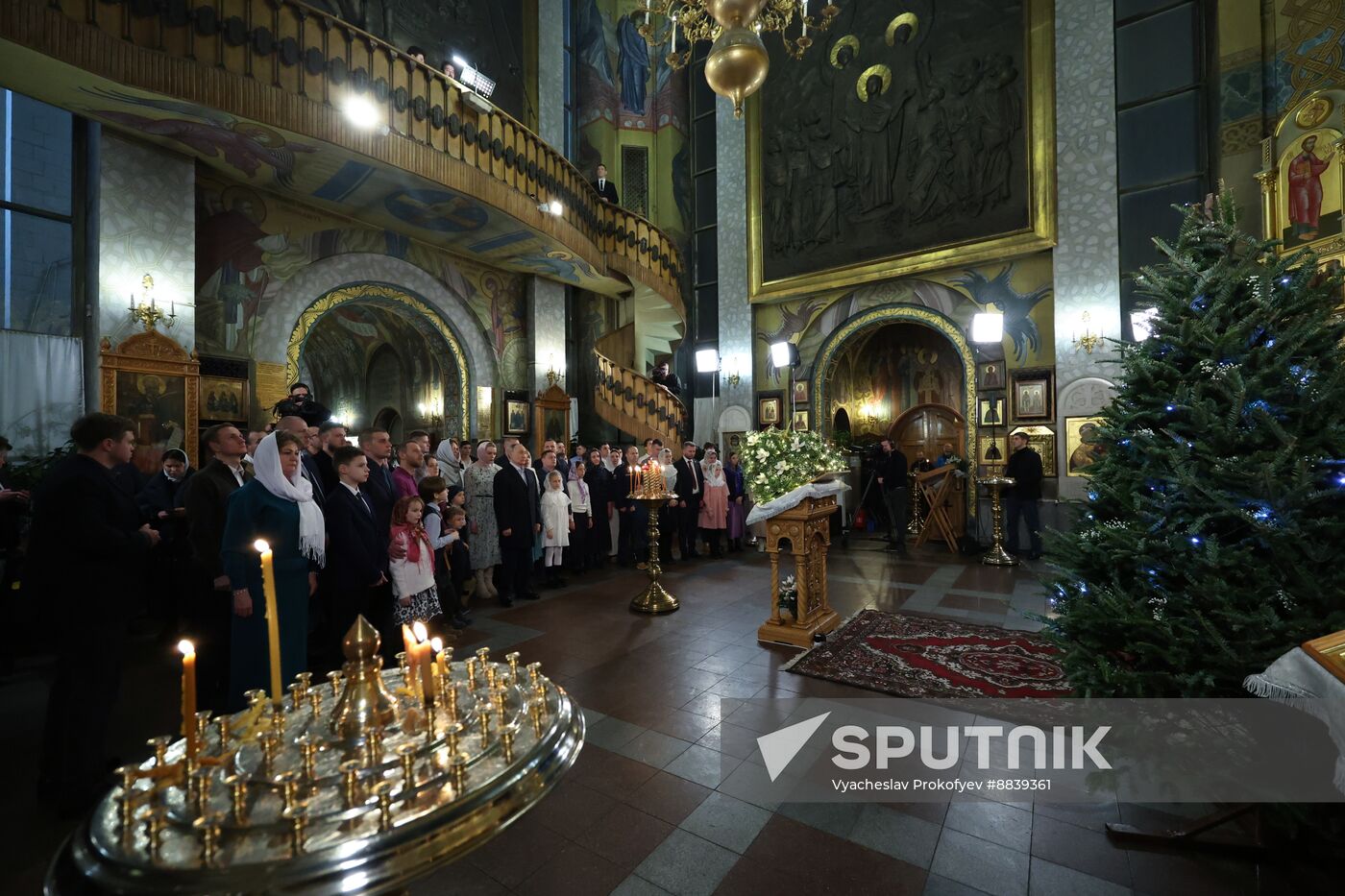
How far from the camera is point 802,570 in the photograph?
5402mm

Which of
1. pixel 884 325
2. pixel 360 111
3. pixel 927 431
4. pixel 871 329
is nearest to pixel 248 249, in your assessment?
pixel 360 111

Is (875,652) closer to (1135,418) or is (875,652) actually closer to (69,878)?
(1135,418)

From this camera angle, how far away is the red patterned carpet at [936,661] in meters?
4.19

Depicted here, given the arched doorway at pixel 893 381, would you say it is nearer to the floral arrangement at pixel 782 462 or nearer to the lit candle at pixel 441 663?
the floral arrangement at pixel 782 462

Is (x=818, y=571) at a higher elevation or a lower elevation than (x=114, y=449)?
lower

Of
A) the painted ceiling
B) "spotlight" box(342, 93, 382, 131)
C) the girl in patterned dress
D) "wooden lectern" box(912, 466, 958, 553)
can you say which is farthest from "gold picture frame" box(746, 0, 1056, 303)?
the girl in patterned dress

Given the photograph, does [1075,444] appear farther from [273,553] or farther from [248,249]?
[248,249]

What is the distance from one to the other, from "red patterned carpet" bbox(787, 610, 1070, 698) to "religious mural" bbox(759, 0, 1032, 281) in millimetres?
8491

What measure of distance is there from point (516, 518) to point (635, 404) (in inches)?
223

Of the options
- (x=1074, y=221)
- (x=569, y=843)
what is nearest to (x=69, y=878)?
(x=569, y=843)

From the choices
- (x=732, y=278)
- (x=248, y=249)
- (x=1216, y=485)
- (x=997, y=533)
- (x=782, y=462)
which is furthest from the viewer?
(x=732, y=278)

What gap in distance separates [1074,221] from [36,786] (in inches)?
528

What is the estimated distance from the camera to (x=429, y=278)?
1068 cm

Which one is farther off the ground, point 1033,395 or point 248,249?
point 248,249
